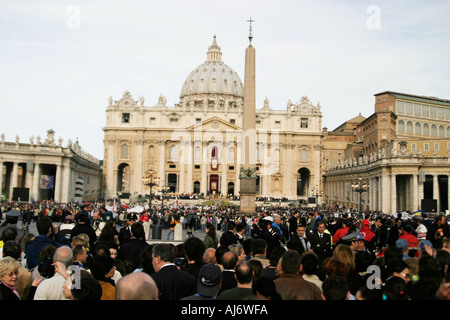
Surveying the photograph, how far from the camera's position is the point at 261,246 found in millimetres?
7371

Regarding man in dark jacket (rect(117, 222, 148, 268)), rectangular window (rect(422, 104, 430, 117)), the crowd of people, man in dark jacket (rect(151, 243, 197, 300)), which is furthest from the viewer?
rectangular window (rect(422, 104, 430, 117))

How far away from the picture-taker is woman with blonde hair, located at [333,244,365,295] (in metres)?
5.92

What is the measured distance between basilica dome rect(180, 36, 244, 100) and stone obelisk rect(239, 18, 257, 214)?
81534 millimetres

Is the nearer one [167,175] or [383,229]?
[383,229]

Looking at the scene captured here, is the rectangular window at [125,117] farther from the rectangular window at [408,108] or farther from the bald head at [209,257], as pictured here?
the bald head at [209,257]

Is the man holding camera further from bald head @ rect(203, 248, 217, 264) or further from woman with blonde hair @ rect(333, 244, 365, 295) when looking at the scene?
bald head @ rect(203, 248, 217, 264)

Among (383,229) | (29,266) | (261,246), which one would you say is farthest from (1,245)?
(383,229)

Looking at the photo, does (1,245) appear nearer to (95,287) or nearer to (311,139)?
(95,287)

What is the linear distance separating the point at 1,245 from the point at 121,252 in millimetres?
1935

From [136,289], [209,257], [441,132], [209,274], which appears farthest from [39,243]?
[441,132]

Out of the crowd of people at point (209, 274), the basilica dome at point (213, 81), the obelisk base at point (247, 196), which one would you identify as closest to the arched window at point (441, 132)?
the obelisk base at point (247, 196)

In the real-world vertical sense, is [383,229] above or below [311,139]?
below

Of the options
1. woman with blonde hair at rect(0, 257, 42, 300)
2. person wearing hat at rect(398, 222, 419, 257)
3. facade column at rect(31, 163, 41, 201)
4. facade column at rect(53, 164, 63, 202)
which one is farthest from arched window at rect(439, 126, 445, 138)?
woman with blonde hair at rect(0, 257, 42, 300)
